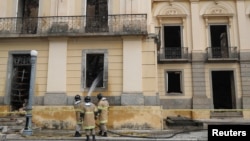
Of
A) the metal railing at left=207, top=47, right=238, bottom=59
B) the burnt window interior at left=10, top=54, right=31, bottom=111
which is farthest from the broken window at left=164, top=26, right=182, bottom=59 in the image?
the burnt window interior at left=10, top=54, right=31, bottom=111

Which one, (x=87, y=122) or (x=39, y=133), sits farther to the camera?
(x=39, y=133)

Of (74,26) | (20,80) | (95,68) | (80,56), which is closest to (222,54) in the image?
(95,68)

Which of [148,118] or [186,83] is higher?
[186,83]

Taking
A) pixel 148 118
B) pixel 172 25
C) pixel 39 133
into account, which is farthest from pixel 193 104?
pixel 39 133

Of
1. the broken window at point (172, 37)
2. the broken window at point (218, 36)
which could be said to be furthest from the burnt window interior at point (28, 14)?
the broken window at point (218, 36)

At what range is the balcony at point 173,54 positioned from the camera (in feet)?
75.6

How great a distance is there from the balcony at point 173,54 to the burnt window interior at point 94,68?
29.1 feet

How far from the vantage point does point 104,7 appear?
15.8 meters

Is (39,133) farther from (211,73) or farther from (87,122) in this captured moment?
(211,73)

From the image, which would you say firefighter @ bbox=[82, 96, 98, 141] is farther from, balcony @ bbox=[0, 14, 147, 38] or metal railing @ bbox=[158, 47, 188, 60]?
metal railing @ bbox=[158, 47, 188, 60]

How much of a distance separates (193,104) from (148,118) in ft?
30.6

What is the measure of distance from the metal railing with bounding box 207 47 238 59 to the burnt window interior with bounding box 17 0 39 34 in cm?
1309

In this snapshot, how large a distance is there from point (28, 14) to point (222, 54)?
47.3 feet

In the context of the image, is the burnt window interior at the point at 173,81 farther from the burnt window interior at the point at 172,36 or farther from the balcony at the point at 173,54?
the burnt window interior at the point at 172,36
